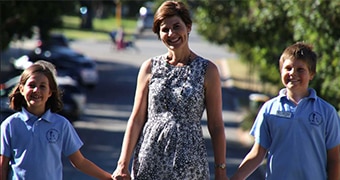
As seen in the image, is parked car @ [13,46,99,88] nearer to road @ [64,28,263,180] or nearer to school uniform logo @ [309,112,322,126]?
road @ [64,28,263,180]

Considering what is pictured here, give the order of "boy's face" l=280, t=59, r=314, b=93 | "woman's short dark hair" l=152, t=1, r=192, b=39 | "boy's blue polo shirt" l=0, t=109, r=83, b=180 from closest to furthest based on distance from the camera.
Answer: "boy's face" l=280, t=59, r=314, b=93 < "boy's blue polo shirt" l=0, t=109, r=83, b=180 < "woman's short dark hair" l=152, t=1, r=192, b=39

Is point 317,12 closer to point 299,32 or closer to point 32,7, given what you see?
point 299,32

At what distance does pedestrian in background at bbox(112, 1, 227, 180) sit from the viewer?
18.8 feet

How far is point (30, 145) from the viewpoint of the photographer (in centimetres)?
566

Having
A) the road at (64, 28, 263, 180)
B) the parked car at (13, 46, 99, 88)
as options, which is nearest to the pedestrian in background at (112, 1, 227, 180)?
the road at (64, 28, 263, 180)

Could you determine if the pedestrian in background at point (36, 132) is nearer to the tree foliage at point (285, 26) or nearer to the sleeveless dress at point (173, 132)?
the sleeveless dress at point (173, 132)

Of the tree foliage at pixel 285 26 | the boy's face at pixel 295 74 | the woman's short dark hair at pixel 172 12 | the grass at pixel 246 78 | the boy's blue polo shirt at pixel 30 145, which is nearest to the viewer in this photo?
the boy's face at pixel 295 74

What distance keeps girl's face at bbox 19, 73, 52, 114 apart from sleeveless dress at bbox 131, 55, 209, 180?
0.67m

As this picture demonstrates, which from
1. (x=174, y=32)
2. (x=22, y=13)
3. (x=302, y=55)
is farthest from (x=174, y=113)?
(x=22, y=13)

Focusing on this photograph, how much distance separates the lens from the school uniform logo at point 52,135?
5.70 meters

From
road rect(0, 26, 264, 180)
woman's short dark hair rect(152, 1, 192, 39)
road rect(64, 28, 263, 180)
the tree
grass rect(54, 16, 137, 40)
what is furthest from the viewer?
grass rect(54, 16, 137, 40)

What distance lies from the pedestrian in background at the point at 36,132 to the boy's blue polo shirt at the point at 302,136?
51.6 inches

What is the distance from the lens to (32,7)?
23.8m

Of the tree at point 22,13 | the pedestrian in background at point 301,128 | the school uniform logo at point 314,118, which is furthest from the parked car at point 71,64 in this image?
the school uniform logo at point 314,118
